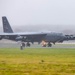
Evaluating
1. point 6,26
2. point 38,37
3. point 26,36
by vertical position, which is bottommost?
point 38,37

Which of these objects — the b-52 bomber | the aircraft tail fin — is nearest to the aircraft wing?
the b-52 bomber

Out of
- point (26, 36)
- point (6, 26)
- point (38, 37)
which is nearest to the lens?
point (26, 36)

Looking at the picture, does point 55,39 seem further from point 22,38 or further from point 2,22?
point 2,22

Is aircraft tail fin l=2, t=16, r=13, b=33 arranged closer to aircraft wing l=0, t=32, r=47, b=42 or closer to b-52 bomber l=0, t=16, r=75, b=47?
b-52 bomber l=0, t=16, r=75, b=47

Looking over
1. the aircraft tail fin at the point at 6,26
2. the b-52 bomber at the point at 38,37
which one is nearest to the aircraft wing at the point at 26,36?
the b-52 bomber at the point at 38,37

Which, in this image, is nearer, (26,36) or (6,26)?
(26,36)

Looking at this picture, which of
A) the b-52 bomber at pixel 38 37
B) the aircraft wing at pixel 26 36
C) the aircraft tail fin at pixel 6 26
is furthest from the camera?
the aircraft tail fin at pixel 6 26

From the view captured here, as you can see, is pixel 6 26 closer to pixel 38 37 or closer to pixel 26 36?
pixel 26 36

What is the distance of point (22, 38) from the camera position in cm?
10950

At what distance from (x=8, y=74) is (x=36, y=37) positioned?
85376 millimetres

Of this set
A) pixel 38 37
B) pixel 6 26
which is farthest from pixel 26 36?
pixel 6 26

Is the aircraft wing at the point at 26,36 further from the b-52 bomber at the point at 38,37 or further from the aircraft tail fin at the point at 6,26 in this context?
the aircraft tail fin at the point at 6,26

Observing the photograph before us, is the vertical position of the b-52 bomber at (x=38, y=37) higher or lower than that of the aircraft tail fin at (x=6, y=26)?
lower

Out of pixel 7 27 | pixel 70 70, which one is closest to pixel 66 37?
pixel 7 27
